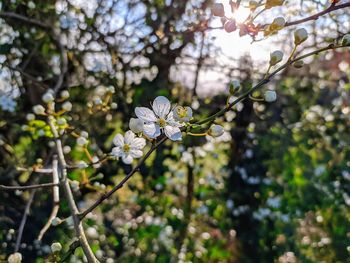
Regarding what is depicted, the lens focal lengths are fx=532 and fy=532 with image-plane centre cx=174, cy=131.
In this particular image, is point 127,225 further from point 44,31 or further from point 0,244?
point 44,31

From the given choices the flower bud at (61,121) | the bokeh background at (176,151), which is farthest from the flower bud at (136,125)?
the bokeh background at (176,151)

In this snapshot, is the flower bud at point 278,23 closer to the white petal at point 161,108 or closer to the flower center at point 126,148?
the white petal at point 161,108

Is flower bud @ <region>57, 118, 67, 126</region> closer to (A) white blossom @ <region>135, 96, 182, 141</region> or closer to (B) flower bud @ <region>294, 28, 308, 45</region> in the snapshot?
(A) white blossom @ <region>135, 96, 182, 141</region>

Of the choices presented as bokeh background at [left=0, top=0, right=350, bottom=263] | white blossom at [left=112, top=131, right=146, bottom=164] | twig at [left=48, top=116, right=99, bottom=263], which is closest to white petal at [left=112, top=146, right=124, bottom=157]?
white blossom at [left=112, top=131, right=146, bottom=164]

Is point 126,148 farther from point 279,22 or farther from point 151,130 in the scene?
point 279,22

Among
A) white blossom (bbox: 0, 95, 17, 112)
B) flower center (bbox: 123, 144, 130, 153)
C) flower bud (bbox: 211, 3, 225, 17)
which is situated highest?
white blossom (bbox: 0, 95, 17, 112)

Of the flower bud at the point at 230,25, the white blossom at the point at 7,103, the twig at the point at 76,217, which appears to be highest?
the white blossom at the point at 7,103

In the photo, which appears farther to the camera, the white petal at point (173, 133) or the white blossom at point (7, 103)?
the white blossom at point (7, 103)
